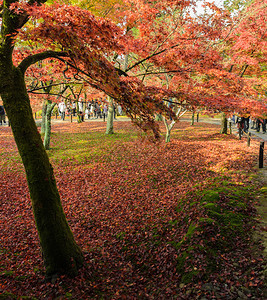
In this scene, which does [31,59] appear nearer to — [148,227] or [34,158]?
[34,158]

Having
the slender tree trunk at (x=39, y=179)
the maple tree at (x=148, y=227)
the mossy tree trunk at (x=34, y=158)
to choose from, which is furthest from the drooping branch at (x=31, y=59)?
the maple tree at (x=148, y=227)

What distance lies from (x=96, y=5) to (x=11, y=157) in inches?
422

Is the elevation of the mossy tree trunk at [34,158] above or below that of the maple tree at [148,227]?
above

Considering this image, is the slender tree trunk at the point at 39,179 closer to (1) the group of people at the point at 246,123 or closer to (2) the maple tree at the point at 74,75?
(2) the maple tree at the point at 74,75

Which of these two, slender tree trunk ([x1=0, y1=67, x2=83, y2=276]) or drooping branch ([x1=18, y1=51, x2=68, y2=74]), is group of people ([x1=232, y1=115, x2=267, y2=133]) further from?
slender tree trunk ([x1=0, y1=67, x2=83, y2=276])

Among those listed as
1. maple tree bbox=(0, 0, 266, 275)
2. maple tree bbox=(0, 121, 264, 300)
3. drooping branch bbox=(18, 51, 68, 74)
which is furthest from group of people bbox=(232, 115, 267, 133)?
drooping branch bbox=(18, 51, 68, 74)

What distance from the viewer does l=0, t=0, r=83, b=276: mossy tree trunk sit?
4113 mm

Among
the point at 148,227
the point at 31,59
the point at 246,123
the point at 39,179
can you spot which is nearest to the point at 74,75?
the point at 31,59

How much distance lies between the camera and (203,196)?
283 inches

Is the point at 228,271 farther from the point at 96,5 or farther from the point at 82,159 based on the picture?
the point at 96,5

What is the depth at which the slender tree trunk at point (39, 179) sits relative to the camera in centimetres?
414

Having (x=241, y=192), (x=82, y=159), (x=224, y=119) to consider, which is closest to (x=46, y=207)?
(x=241, y=192)

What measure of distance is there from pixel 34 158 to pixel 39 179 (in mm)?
427

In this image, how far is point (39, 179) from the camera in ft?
14.4
